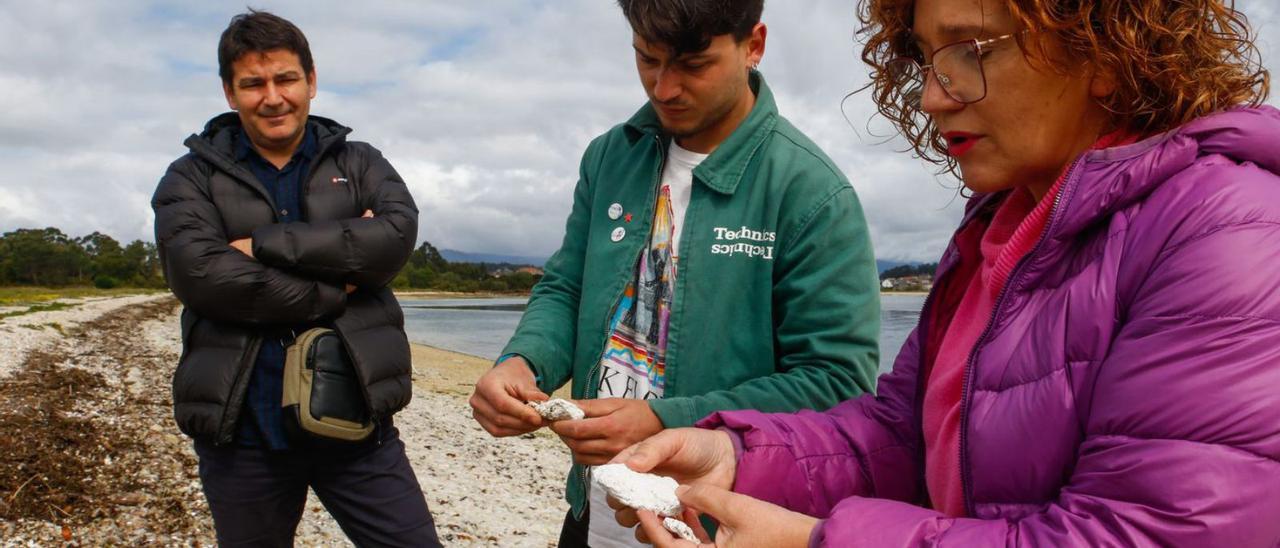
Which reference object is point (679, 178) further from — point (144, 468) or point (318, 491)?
point (144, 468)

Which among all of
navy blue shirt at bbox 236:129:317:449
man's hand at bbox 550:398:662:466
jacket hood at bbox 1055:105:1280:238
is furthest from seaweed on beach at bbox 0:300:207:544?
jacket hood at bbox 1055:105:1280:238

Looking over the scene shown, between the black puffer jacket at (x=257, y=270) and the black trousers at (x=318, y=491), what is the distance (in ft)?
0.57

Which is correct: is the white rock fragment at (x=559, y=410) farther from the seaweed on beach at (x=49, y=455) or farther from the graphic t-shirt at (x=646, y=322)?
the seaweed on beach at (x=49, y=455)

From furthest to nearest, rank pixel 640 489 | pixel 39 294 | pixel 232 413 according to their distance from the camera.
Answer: pixel 39 294 < pixel 232 413 < pixel 640 489

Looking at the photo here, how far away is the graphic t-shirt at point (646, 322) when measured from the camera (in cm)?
256

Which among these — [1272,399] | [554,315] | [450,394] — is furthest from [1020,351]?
[450,394]

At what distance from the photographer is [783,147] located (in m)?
2.51

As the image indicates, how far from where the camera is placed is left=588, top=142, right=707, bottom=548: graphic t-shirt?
2.56 m

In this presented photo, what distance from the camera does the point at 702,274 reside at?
244 cm

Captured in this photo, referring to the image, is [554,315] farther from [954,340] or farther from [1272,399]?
[1272,399]

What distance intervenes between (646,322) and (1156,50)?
159cm

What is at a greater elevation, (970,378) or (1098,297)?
(1098,297)

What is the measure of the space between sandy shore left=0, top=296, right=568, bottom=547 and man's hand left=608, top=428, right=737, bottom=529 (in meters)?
4.33

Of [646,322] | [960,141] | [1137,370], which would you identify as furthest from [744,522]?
[646,322]
